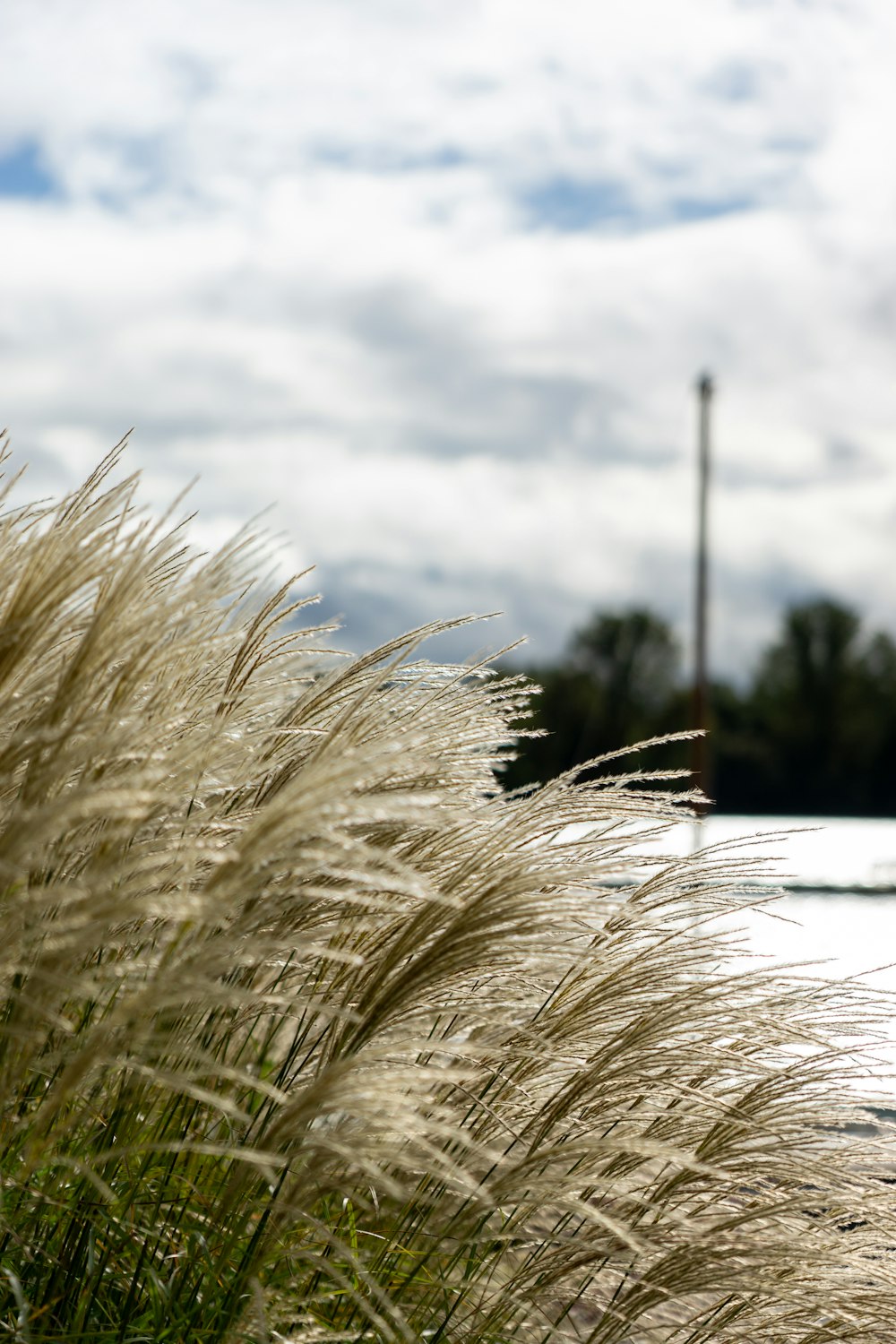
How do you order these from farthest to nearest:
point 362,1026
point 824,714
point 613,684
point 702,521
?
point 824,714 → point 613,684 → point 702,521 → point 362,1026

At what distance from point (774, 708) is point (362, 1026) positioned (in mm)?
46506

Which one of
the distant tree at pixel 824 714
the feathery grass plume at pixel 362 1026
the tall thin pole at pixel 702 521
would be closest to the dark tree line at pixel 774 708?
the distant tree at pixel 824 714

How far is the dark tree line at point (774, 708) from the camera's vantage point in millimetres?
41531

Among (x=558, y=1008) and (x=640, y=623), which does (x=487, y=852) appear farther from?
(x=640, y=623)

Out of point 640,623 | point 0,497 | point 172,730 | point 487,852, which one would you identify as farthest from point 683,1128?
point 640,623

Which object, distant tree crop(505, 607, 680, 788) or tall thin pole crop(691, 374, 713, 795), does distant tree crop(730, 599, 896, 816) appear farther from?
tall thin pole crop(691, 374, 713, 795)

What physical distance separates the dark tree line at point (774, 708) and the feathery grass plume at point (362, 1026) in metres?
35.3

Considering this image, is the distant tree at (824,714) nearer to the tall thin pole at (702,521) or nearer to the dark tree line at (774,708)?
the dark tree line at (774,708)

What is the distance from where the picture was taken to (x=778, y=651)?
4966 centimetres

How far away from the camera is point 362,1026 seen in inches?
62.6

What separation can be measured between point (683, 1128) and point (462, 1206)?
35cm

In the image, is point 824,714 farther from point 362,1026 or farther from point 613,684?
point 362,1026

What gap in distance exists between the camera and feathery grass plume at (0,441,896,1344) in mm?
1502

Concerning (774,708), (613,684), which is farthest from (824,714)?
(613,684)
